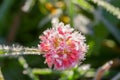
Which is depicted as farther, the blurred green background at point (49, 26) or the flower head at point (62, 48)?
the blurred green background at point (49, 26)

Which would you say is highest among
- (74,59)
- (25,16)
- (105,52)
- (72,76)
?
(25,16)

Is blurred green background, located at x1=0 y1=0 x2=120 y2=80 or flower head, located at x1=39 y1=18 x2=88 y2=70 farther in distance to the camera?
blurred green background, located at x1=0 y1=0 x2=120 y2=80

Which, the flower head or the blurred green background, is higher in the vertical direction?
the blurred green background

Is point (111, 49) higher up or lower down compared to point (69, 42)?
higher up

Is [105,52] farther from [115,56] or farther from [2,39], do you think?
[2,39]

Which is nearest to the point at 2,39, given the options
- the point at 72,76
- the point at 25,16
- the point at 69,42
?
the point at 25,16
